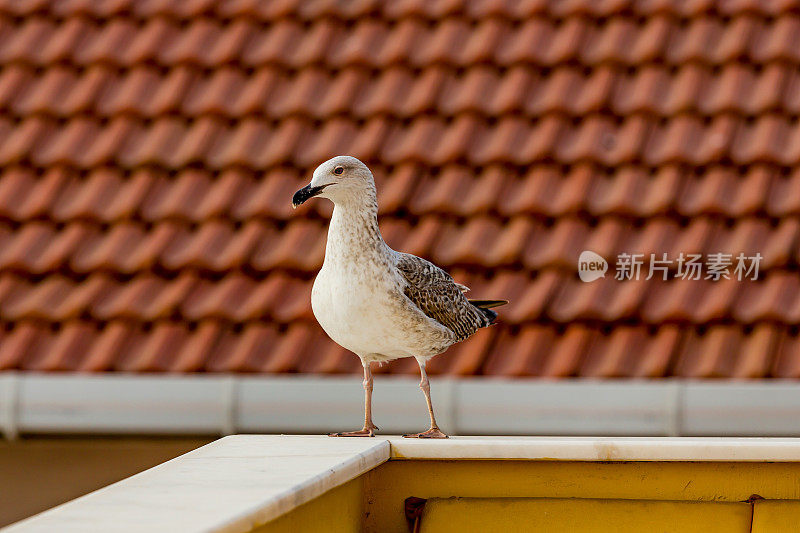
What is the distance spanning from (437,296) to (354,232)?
251 millimetres

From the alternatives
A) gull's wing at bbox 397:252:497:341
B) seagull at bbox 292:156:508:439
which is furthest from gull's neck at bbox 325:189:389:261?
gull's wing at bbox 397:252:497:341

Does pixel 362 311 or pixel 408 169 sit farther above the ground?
pixel 408 169

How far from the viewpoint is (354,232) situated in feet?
6.63

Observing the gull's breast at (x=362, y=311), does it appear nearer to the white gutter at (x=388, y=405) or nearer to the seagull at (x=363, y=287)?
the seagull at (x=363, y=287)

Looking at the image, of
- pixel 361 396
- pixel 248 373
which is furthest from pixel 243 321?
pixel 361 396

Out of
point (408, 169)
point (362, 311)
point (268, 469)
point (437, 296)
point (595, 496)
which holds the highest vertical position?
point (408, 169)

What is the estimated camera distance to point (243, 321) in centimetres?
337

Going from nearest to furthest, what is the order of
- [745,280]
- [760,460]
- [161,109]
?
[760,460] < [745,280] < [161,109]

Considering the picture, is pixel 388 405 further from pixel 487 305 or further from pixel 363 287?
pixel 363 287

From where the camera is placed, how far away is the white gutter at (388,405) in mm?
2908

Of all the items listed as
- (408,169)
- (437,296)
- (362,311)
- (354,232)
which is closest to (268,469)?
(362,311)

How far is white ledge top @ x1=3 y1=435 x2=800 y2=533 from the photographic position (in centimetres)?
125

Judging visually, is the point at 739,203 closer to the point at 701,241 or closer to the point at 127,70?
the point at 701,241

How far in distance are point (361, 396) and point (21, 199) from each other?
59.3 inches
